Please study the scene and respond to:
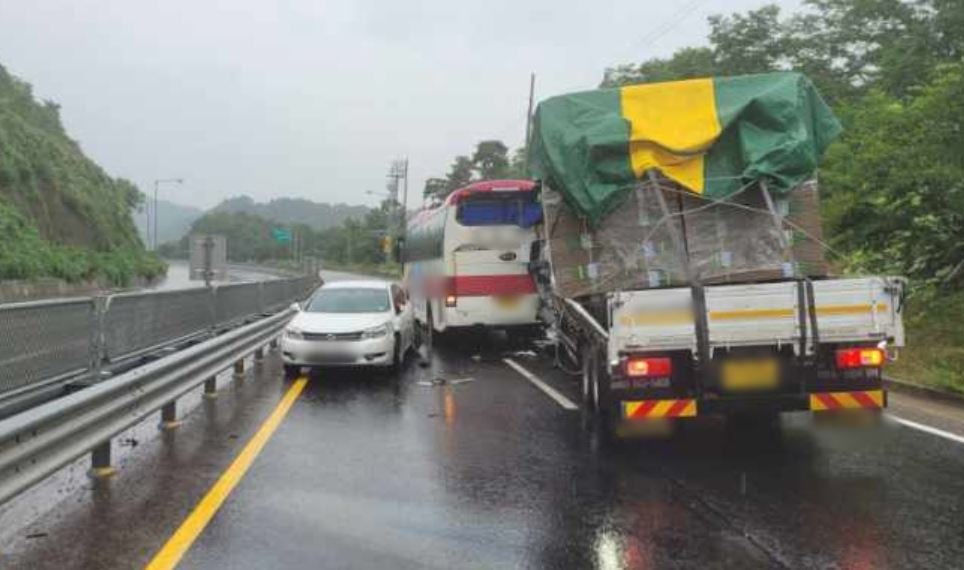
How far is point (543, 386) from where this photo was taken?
507 inches

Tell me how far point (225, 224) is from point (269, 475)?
502 feet

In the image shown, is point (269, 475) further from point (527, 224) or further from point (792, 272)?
point (527, 224)

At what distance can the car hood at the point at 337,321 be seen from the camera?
1337 cm

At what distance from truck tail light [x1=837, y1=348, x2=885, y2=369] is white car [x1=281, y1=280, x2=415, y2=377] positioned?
7.28 metres

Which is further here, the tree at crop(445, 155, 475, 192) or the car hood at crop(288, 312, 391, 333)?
the tree at crop(445, 155, 475, 192)

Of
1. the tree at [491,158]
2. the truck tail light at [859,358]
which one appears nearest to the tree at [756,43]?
the truck tail light at [859,358]

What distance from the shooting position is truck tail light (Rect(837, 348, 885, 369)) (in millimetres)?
7676

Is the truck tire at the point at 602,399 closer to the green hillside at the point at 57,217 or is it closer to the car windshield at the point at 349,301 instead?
the car windshield at the point at 349,301

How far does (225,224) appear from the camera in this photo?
154375mm

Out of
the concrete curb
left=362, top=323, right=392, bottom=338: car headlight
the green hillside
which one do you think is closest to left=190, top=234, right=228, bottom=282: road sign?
left=362, top=323, right=392, bottom=338: car headlight

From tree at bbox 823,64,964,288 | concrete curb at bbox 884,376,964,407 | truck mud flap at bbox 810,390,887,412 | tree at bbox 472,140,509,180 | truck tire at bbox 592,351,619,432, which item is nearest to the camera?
truck mud flap at bbox 810,390,887,412

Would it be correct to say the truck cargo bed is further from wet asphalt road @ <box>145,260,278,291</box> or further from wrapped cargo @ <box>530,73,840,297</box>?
wet asphalt road @ <box>145,260,278,291</box>

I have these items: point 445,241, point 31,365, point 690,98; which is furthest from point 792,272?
point 445,241

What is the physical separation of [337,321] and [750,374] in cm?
747
